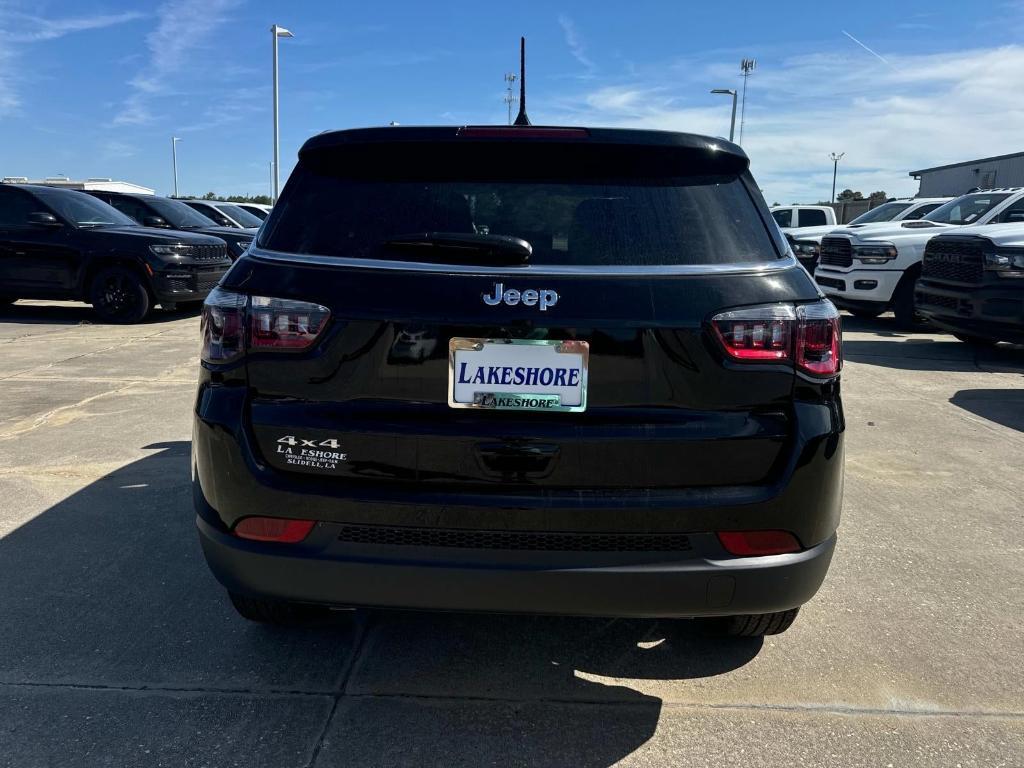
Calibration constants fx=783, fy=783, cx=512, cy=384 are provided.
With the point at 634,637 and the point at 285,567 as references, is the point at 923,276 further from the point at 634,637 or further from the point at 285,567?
the point at 285,567

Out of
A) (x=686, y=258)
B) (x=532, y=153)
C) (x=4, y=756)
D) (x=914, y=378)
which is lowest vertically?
(x=4, y=756)

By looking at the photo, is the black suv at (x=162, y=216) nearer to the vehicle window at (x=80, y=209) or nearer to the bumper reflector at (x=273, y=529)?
the vehicle window at (x=80, y=209)

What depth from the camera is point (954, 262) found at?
884 cm

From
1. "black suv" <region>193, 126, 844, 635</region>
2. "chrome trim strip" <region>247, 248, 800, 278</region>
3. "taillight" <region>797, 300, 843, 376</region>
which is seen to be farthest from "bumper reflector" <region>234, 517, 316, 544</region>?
"taillight" <region>797, 300, 843, 376</region>

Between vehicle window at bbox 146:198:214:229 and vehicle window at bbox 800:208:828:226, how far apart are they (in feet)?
45.8

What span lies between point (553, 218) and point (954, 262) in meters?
8.29

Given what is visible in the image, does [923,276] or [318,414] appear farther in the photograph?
[923,276]

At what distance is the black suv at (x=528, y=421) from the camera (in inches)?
81.0

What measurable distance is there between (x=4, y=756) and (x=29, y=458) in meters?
3.15

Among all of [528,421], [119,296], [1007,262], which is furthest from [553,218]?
[119,296]

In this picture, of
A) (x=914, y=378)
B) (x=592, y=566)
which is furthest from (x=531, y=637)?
(x=914, y=378)

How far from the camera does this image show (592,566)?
2064mm

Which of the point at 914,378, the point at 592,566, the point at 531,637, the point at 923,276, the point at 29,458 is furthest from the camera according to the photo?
the point at 923,276

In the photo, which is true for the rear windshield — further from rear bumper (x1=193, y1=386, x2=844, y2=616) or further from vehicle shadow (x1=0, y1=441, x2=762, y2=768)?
vehicle shadow (x1=0, y1=441, x2=762, y2=768)
